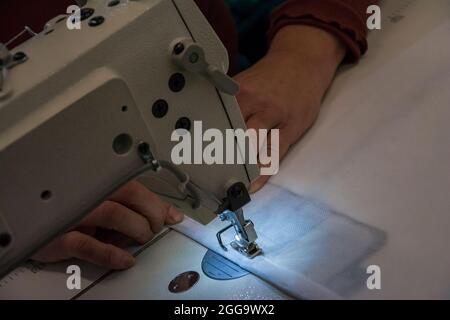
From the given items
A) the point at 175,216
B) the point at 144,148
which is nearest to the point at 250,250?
the point at 175,216

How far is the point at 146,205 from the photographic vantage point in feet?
3.08

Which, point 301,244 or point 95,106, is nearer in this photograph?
point 95,106

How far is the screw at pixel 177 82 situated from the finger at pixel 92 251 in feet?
1.09

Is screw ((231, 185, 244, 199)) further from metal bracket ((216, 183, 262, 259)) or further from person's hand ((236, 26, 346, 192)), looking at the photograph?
person's hand ((236, 26, 346, 192))

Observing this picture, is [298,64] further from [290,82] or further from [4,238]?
[4,238]

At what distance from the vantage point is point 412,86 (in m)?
1.11

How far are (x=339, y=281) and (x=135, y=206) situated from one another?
0.35 metres

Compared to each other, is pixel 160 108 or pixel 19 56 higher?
pixel 19 56

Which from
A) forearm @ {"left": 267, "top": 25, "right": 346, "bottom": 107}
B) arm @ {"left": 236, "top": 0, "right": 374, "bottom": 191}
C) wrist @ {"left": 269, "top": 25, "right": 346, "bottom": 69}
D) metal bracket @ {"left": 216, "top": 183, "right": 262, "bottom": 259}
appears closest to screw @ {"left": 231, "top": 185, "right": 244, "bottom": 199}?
metal bracket @ {"left": 216, "top": 183, "right": 262, "bottom": 259}

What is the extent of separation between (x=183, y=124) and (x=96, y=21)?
0.15 metres

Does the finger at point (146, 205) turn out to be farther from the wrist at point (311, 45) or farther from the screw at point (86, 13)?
the wrist at point (311, 45)

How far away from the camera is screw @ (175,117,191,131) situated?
692mm

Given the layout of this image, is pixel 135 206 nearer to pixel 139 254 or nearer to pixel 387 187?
pixel 139 254

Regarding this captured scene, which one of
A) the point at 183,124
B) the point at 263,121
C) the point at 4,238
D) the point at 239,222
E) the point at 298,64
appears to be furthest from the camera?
the point at 298,64
